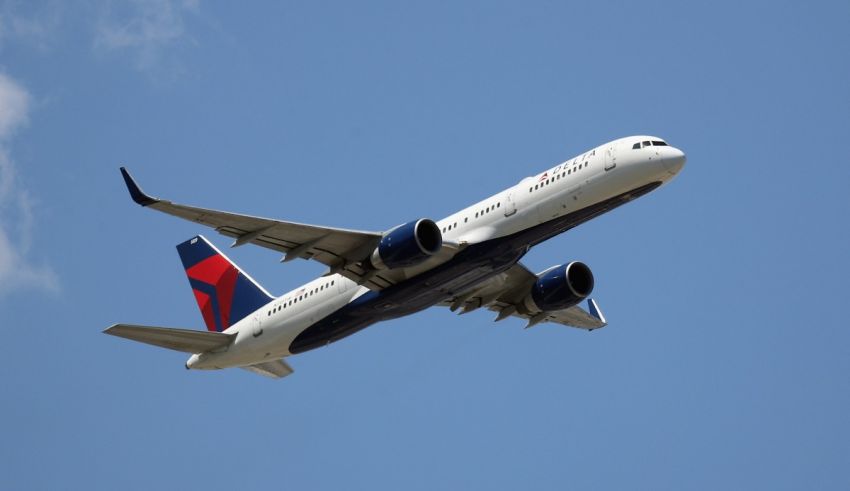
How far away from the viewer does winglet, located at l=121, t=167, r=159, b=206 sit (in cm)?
4141

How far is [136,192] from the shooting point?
41.6 meters

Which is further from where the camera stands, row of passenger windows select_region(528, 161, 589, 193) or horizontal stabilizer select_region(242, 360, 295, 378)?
horizontal stabilizer select_region(242, 360, 295, 378)

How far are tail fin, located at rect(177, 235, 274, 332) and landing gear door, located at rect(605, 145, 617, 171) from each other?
15797 millimetres

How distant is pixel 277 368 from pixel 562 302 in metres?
12.2

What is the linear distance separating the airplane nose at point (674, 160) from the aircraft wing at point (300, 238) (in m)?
10.2

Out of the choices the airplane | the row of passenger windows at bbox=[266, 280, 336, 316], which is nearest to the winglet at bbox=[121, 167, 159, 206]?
the airplane

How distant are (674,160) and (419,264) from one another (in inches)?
371

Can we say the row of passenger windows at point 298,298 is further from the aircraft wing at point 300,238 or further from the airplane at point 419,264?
the aircraft wing at point 300,238

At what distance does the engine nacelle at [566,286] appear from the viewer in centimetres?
5222

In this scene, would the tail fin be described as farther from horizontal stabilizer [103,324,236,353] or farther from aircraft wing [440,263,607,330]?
aircraft wing [440,263,607,330]

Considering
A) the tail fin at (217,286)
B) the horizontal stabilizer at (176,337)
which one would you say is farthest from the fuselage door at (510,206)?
the horizontal stabilizer at (176,337)

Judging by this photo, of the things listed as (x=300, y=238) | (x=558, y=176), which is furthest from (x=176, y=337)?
(x=558, y=176)

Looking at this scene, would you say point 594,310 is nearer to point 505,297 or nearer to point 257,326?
point 505,297

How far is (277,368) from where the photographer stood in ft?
181
